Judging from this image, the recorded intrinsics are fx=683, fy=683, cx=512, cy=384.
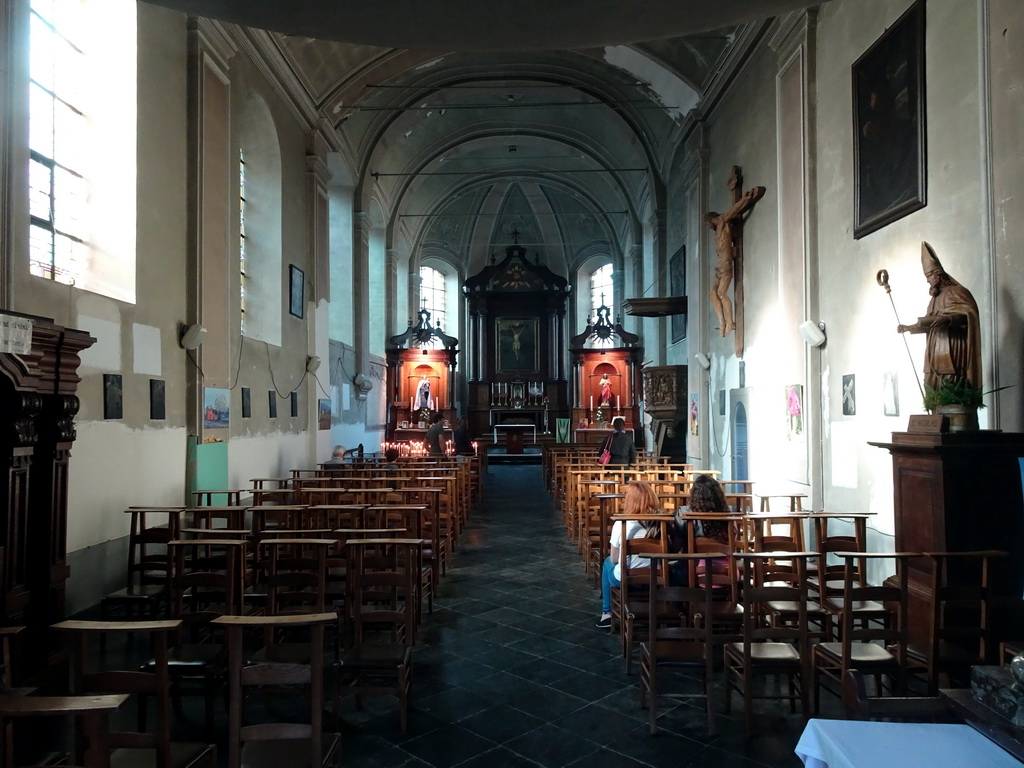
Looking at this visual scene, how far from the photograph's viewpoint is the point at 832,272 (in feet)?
23.8

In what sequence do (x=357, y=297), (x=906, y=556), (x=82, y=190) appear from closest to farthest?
(x=906, y=556) → (x=82, y=190) → (x=357, y=297)

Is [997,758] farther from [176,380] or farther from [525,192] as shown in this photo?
[525,192]

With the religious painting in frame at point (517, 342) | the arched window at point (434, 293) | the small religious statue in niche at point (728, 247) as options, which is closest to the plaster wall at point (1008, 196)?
the small religious statue in niche at point (728, 247)

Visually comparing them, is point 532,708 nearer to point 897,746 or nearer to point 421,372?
point 897,746

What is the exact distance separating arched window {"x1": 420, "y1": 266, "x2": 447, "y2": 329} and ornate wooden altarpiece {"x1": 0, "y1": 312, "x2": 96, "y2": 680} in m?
20.9

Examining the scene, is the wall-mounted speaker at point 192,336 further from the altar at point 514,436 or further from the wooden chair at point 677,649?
the altar at point 514,436

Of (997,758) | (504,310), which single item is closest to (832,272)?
(997,758)

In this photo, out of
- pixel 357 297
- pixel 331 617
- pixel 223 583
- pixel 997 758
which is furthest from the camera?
pixel 357 297

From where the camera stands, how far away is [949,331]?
14.3 feet

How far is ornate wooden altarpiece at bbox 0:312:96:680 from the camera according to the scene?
3.73 metres

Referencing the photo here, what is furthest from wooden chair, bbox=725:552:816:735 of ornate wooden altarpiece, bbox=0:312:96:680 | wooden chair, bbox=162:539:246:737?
ornate wooden altarpiece, bbox=0:312:96:680

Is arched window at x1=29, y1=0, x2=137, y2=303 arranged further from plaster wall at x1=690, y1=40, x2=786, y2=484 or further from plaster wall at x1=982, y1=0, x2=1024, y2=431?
plaster wall at x1=690, y1=40, x2=786, y2=484

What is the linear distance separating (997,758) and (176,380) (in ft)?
25.5

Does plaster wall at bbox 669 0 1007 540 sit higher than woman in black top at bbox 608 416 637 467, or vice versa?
plaster wall at bbox 669 0 1007 540
